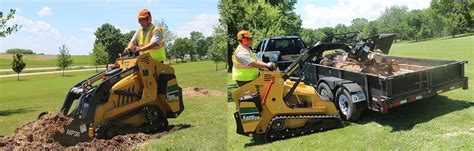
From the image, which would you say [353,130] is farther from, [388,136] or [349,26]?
[349,26]

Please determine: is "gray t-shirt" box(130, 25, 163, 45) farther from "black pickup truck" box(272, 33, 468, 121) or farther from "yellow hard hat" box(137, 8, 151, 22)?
"black pickup truck" box(272, 33, 468, 121)

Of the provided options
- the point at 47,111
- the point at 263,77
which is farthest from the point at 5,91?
the point at 263,77

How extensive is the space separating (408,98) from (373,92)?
1.81 ft

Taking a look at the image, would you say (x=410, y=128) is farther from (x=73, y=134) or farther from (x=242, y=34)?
(x=73, y=134)

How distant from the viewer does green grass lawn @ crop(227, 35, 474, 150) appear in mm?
4836

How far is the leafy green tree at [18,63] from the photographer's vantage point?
4059mm

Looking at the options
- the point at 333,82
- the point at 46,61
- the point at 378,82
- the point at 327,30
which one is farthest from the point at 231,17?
the point at 333,82

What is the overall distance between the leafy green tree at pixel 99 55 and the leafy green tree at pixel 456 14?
504cm

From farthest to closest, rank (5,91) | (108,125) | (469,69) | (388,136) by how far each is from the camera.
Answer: (469,69) < (388,136) < (108,125) < (5,91)

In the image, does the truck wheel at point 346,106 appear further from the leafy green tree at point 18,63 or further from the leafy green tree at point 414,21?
the leafy green tree at point 18,63

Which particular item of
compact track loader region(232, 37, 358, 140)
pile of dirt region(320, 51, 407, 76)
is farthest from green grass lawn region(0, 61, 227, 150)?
pile of dirt region(320, 51, 407, 76)

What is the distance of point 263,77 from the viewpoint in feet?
19.2

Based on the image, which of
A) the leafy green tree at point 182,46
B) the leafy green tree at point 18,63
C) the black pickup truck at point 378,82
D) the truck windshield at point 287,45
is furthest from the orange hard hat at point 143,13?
the truck windshield at point 287,45

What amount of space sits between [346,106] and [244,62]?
2713 mm
